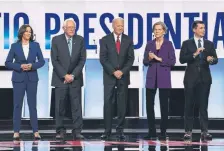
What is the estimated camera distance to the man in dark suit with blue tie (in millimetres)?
12711

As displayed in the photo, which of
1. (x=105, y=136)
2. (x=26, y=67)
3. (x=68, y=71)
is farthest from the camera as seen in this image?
(x=105, y=136)

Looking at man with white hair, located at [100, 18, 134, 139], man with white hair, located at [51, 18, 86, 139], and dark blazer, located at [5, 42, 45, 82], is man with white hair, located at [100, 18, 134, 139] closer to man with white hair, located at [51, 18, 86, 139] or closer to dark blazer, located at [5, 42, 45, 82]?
man with white hair, located at [51, 18, 86, 139]

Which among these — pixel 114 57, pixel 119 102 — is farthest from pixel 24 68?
pixel 119 102

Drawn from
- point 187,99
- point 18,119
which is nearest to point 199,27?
point 187,99

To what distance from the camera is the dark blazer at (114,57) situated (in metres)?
A: 13.0

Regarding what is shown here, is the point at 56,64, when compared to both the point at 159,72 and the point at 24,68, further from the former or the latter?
the point at 159,72

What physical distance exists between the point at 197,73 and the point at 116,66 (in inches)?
50.3

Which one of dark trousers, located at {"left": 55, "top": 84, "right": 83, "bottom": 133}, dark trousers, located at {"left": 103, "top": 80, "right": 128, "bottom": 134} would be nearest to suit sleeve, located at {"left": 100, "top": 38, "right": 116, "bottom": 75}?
dark trousers, located at {"left": 103, "top": 80, "right": 128, "bottom": 134}

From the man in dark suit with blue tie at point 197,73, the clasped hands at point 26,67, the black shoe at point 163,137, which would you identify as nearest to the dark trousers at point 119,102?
the black shoe at point 163,137

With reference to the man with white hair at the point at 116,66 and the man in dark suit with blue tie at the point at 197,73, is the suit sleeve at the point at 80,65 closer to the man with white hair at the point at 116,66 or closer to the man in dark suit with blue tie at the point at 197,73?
the man with white hair at the point at 116,66

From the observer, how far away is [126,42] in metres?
13.1

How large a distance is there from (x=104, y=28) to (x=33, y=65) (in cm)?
231

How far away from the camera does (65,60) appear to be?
12.8m

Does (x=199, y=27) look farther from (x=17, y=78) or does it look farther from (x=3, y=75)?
(x=3, y=75)
